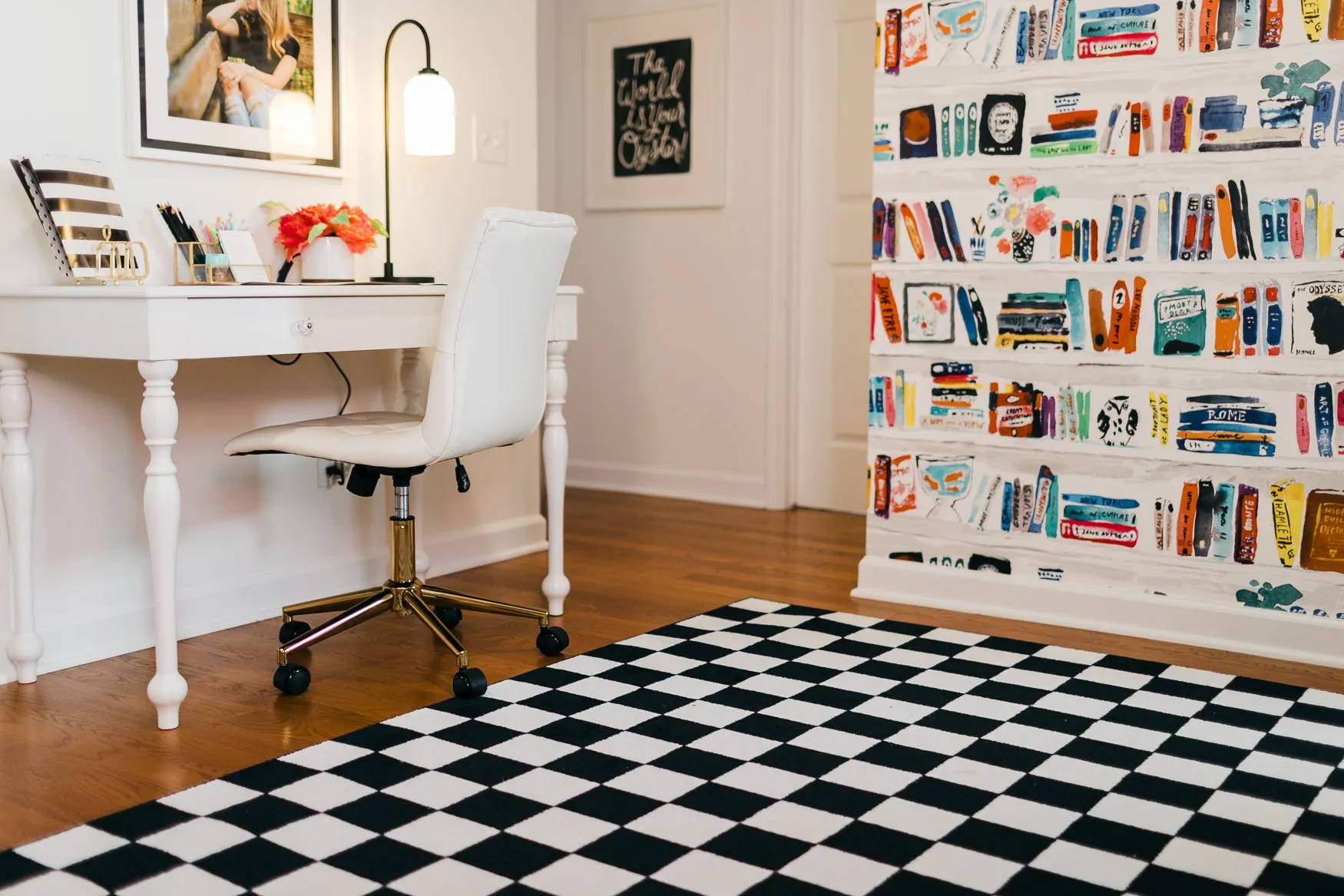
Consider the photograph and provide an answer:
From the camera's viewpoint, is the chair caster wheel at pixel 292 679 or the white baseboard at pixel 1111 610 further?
the white baseboard at pixel 1111 610

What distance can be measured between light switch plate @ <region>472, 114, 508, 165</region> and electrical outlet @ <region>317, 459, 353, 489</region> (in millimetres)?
961

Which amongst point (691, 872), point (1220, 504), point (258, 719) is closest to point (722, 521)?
point (1220, 504)

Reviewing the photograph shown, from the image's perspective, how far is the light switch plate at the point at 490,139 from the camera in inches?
140

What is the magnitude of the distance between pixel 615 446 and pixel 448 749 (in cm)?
285

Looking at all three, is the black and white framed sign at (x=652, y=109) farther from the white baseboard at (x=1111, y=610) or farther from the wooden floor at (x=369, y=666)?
the white baseboard at (x=1111, y=610)

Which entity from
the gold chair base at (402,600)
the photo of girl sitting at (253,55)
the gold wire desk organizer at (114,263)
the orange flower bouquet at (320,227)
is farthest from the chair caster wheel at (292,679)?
the photo of girl sitting at (253,55)

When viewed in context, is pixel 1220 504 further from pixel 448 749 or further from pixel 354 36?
pixel 354 36

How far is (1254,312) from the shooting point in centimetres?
275

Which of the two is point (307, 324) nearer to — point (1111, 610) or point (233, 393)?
point (233, 393)

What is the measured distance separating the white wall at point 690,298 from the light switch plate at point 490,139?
1132 millimetres

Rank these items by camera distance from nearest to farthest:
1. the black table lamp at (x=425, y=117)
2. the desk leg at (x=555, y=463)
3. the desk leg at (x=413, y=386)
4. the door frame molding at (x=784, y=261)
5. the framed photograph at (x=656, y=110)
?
the desk leg at (x=555, y=463)
the black table lamp at (x=425, y=117)
the desk leg at (x=413, y=386)
the door frame molding at (x=784, y=261)
the framed photograph at (x=656, y=110)

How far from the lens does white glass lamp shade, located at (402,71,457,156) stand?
124 inches

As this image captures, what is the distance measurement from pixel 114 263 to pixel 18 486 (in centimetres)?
47

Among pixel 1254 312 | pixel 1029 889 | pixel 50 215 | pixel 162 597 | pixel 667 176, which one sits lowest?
pixel 1029 889
